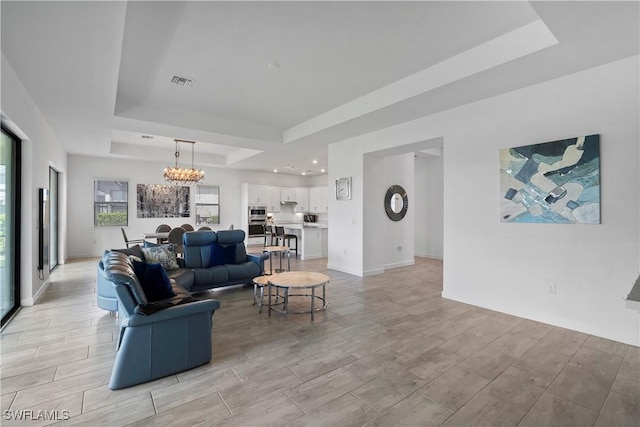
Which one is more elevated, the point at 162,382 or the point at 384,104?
the point at 384,104

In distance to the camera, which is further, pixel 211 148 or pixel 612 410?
pixel 211 148

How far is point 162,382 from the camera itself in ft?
8.01

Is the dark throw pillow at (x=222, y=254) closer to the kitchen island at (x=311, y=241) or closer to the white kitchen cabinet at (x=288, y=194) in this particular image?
the kitchen island at (x=311, y=241)

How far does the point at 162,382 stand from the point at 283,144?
5179 millimetres

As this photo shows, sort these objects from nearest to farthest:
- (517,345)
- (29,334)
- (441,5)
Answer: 1. (441,5)
2. (517,345)
3. (29,334)

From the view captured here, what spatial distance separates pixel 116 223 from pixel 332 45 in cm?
878

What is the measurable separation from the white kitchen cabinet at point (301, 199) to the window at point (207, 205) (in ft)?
10.00

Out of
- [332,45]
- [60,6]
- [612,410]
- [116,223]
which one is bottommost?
[612,410]

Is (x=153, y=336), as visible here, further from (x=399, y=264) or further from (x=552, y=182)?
Result: (x=399, y=264)

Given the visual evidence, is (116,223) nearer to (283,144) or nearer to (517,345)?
(283,144)

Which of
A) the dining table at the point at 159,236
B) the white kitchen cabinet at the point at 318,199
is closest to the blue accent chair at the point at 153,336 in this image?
the dining table at the point at 159,236

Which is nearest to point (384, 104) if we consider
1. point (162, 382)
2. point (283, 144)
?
point (283, 144)

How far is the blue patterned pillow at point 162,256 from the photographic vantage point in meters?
4.61

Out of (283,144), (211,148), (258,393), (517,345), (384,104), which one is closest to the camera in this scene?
(258,393)
